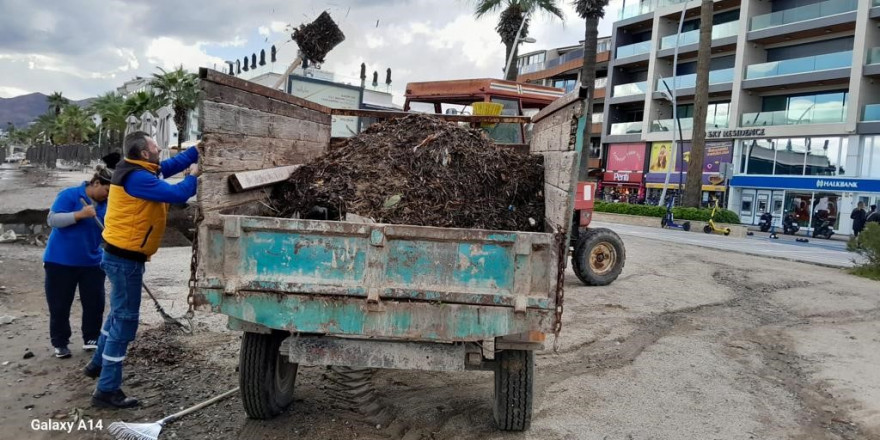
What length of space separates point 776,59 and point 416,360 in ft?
121

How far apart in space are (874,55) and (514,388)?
3244cm

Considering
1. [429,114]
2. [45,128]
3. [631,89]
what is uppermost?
[631,89]

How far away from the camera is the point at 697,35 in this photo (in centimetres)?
3556

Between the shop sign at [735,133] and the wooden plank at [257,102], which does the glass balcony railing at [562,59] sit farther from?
the wooden plank at [257,102]

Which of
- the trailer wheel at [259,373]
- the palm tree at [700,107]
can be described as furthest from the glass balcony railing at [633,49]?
the trailer wheel at [259,373]

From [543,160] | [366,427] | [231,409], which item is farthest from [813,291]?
[231,409]

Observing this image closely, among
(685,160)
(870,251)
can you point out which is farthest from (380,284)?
(685,160)

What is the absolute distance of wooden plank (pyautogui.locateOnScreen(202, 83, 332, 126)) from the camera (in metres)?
3.28

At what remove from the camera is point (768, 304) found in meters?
8.30

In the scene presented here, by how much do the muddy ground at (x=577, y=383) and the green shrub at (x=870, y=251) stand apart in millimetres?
4497

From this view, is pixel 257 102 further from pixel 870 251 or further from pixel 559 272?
pixel 870 251

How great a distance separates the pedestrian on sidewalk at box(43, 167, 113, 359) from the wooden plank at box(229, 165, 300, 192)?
1.45m

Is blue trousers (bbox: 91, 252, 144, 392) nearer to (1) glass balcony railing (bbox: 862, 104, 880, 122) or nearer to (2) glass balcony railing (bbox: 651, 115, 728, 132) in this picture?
(1) glass balcony railing (bbox: 862, 104, 880, 122)

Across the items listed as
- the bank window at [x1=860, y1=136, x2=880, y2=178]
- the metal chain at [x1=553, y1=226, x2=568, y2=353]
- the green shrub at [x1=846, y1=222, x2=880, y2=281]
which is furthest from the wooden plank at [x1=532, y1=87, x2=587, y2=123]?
the bank window at [x1=860, y1=136, x2=880, y2=178]
